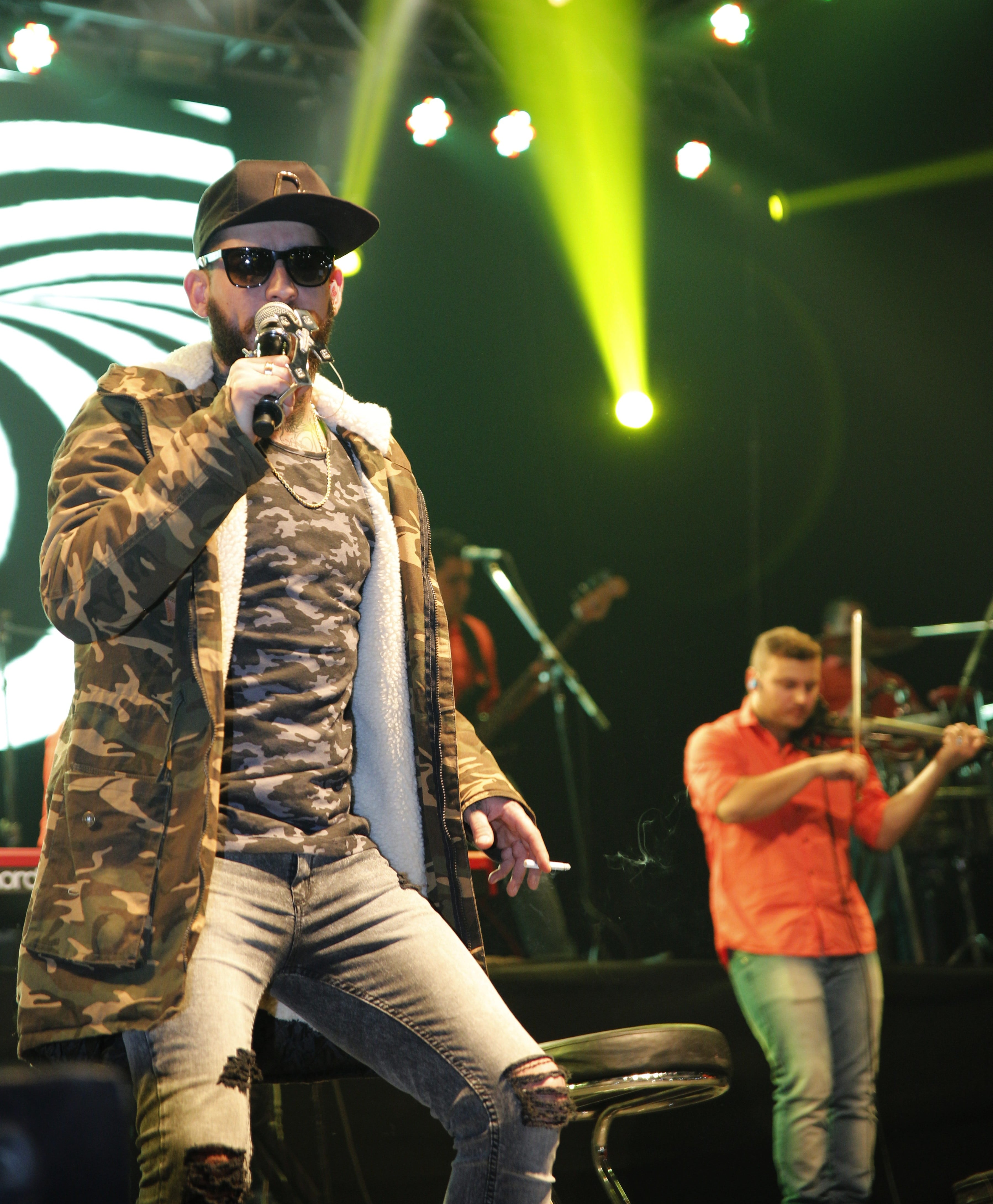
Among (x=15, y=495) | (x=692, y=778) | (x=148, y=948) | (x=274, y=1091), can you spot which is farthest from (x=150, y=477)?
(x=15, y=495)

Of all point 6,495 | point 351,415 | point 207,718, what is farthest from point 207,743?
point 6,495

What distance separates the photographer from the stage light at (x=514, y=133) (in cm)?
538

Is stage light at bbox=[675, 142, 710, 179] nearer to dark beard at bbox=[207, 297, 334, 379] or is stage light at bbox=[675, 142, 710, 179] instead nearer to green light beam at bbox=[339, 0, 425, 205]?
green light beam at bbox=[339, 0, 425, 205]

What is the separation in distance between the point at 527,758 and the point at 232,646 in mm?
4397

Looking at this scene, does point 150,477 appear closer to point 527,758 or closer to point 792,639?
point 792,639

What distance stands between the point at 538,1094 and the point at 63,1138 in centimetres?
100

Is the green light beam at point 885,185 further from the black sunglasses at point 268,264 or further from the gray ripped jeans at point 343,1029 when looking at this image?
the gray ripped jeans at point 343,1029

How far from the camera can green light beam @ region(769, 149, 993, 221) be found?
4977 mm

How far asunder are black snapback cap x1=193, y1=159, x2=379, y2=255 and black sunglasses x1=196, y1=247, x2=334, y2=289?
0.13 ft

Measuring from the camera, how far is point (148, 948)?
4.91 feet

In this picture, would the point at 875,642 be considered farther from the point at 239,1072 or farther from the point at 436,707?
the point at 239,1072

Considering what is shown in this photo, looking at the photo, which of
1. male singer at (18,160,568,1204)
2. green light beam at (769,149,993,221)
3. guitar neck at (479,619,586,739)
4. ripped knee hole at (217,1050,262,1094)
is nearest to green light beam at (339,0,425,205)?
green light beam at (769,149,993,221)

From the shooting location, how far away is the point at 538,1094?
5.25ft

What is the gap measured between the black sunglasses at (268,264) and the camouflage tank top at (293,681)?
0.26m
